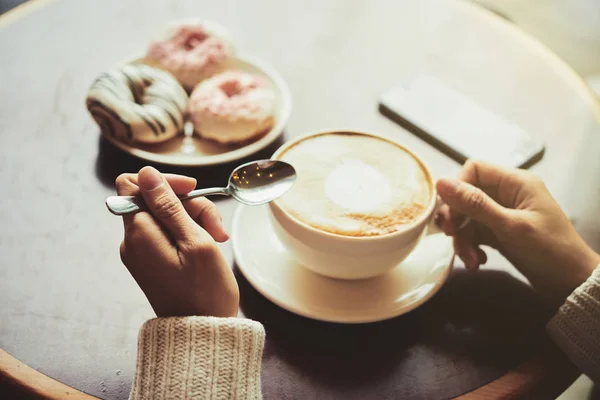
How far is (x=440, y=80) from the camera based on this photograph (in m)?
1.19

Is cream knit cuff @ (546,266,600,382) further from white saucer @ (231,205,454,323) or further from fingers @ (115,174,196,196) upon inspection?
fingers @ (115,174,196,196)

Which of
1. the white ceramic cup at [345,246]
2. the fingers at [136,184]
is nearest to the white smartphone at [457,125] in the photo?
the white ceramic cup at [345,246]

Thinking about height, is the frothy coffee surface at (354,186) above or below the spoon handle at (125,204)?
below

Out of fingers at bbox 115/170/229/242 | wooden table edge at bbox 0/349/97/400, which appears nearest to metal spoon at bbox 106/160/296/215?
fingers at bbox 115/170/229/242

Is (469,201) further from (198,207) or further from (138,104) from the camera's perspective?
(138,104)

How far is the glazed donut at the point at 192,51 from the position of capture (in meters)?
1.12

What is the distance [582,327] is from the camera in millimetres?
716

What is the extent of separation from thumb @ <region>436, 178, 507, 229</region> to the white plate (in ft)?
1.14

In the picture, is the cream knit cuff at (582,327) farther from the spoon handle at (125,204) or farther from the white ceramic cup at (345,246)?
the spoon handle at (125,204)

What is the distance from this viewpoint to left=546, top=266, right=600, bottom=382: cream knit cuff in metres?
0.71

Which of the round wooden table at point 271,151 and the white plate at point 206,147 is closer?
the round wooden table at point 271,151

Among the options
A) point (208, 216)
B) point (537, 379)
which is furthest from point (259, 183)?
point (537, 379)

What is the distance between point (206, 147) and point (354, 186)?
35 cm

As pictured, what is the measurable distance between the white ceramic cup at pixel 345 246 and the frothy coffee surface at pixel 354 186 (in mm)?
16
